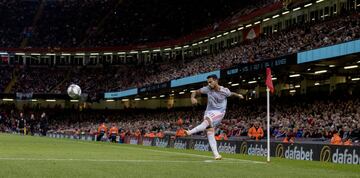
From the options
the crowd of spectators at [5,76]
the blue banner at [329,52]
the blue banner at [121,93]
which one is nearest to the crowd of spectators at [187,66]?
the crowd of spectators at [5,76]

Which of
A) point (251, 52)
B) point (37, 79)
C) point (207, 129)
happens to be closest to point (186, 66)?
point (251, 52)

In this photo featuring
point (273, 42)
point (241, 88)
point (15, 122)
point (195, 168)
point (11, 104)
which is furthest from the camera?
point (11, 104)

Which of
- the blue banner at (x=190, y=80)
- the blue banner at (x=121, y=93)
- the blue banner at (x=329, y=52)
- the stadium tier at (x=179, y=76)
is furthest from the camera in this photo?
the blue banner at (x=121, y=93)

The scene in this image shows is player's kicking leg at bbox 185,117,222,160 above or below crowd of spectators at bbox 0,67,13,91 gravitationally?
below

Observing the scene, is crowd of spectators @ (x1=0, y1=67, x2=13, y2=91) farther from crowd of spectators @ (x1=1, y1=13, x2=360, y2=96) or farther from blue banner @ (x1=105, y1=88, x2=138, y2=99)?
blue banner @ (x1=105, y1=88, x2=138, y2=99)

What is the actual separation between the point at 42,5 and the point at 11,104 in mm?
17287

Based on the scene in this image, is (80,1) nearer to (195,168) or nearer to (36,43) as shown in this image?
(36,43)

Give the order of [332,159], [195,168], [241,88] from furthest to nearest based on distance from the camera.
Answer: [241,88], [332,159], [195,168]

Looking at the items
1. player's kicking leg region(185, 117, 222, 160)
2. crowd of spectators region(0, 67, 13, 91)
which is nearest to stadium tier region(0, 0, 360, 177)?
player's kicking leg region(185, 117, 222, 160)

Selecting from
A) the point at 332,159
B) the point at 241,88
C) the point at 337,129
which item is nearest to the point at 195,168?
the point at 332,159

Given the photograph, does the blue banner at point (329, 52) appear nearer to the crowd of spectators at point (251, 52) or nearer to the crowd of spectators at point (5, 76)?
the crowd of spectators at point (251, 52)

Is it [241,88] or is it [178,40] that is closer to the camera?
[241,88]

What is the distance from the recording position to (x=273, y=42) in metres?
49.8

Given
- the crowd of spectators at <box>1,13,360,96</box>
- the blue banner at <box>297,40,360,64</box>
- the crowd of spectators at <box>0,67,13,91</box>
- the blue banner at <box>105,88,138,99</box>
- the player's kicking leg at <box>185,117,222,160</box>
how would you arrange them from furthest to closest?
1. the crowd of spectators at <box>0,67,13,91</box>
2. the blue banner at <box>105,88,138,99</box>
3. the crowd of spectators at <box>1,13,360,96</box>
4. the blue banner at <box>297,40,360,64</box>
5. the player's kicking leg at <box>185,117,222,160</box>
